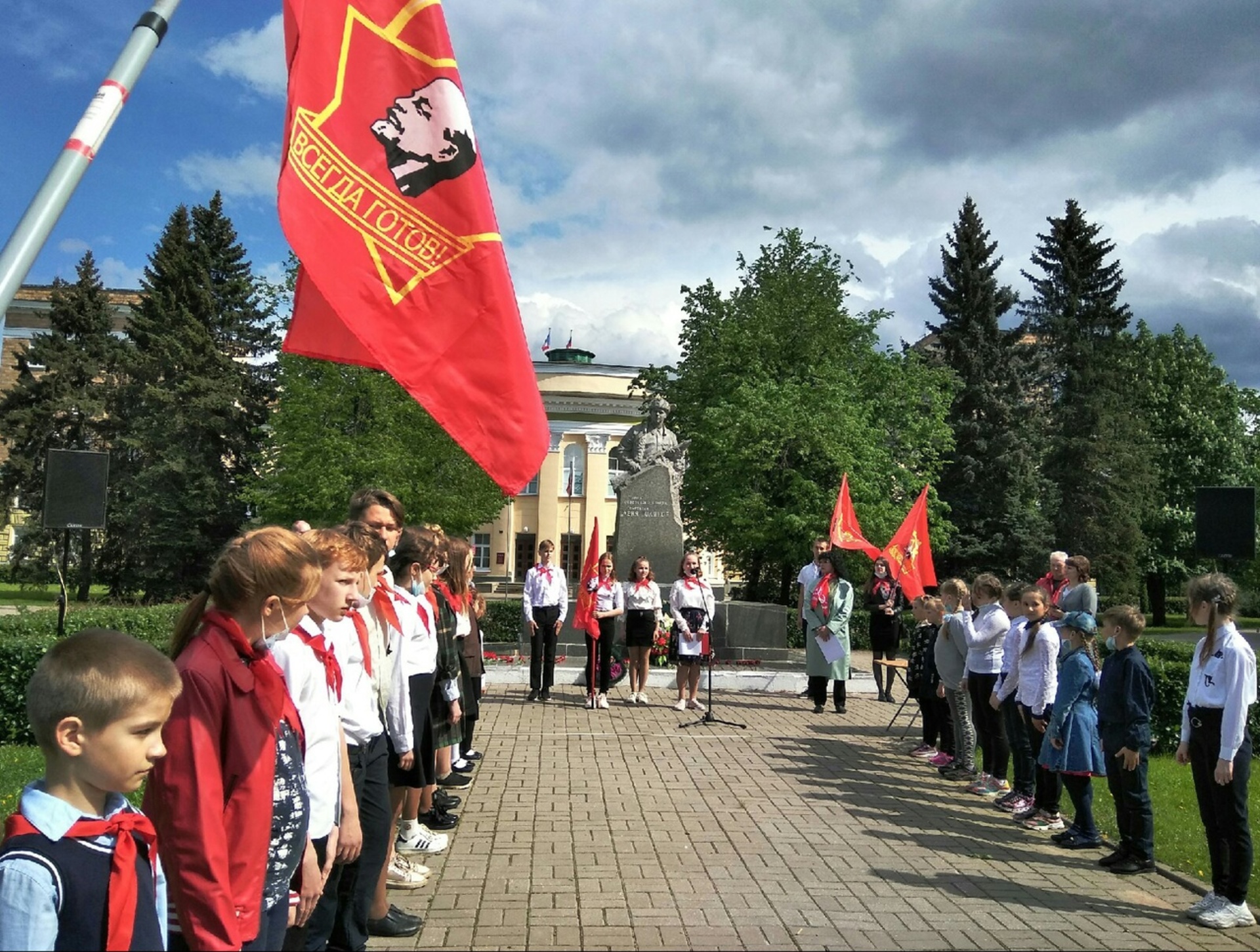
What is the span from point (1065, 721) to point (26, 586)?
1826 inches

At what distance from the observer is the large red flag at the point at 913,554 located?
47.1 feet

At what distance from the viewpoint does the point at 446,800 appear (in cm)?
761

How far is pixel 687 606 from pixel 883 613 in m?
3.36

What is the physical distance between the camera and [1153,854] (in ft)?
22.4

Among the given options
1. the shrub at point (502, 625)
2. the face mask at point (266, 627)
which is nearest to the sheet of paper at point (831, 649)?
the shrub at point (502, 625)

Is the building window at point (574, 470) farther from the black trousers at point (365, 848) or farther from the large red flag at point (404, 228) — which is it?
the large red flag at point (404, 228)

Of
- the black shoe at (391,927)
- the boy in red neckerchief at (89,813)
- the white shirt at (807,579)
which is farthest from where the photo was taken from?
the white shirt at (807,579)

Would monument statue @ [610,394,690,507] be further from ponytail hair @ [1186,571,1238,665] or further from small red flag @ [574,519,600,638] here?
ponytail hair @ [1186,571,1238,665]

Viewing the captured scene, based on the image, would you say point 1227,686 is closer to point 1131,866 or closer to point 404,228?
point 1131,866

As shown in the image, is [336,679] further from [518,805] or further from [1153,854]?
[1153,854]

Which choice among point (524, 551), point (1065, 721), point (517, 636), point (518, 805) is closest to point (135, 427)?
point (517, 636)

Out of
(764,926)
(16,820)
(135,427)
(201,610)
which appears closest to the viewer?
(16,820)

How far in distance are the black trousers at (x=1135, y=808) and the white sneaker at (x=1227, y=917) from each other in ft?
2.94

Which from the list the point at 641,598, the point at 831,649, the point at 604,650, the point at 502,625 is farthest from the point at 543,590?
the point at 502,625
